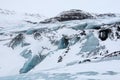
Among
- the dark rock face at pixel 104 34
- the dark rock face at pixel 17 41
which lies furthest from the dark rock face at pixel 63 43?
the dark rock face at pixel 17 41

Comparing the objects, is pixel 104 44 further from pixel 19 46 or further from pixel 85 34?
pixel 19 46

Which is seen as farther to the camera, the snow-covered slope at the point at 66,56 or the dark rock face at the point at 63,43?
the dark rock face at the point at 63,43

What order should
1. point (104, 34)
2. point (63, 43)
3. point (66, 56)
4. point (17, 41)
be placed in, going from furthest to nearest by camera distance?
point (17, 41), point (63, 43), point (104, 34), point (66, 56)

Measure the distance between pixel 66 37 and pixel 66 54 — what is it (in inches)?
113

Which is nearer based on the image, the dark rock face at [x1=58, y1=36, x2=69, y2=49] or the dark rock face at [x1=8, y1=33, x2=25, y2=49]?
the dark rock face at [x1=58, y1=36, x2=69, y2=49]

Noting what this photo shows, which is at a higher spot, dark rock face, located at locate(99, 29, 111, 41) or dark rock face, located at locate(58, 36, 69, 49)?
dark rock face, located at locate(99, 29, 111, 41)

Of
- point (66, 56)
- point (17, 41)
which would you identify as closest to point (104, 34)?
point (66, 56)

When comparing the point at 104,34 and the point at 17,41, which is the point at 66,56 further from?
the point at 17,41

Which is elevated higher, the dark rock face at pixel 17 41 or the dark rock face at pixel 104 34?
the dark rock face at pixel 104 34

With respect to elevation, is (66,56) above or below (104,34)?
below

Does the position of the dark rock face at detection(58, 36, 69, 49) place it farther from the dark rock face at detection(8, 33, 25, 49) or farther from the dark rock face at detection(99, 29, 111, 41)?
the dark rock face at detection(8, 33, 25, 49)

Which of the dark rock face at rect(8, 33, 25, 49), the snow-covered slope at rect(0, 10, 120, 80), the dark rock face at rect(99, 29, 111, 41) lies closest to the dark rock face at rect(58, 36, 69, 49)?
the snow-covered slope at rect(0, 10, 120, 80)

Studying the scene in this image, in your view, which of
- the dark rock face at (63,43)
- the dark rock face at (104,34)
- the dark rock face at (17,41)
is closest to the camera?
the dark rock face at (104,34)

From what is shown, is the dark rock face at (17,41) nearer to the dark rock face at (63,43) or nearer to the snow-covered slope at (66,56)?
the snow-covered slope at (66,56)
